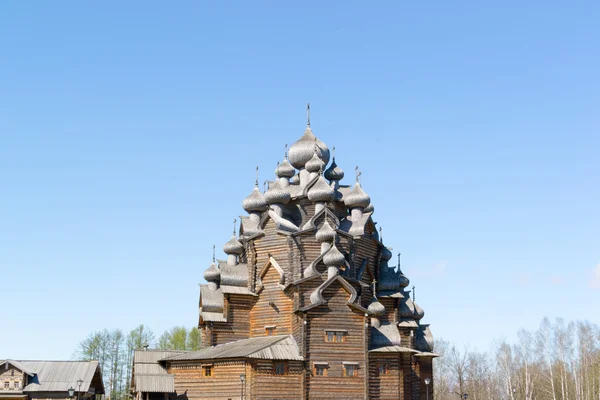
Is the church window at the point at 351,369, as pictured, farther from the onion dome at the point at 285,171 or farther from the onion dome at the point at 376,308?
the onion dome at the point at 285,171

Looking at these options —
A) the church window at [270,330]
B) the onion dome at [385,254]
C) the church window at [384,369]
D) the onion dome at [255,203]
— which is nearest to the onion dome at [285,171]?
the onion dome at [255,203]

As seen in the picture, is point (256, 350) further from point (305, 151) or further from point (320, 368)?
point (305, 151)

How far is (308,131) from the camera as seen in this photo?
4950 centimetres

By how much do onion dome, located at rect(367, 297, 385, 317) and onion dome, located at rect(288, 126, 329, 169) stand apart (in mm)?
11574

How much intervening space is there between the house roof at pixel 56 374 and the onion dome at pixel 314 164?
17.8 metres

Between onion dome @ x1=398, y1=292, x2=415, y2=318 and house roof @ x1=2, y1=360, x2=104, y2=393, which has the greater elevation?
onion dome @ x1=398, y1=292, x2=415, y2=318

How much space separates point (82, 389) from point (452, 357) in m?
52.5

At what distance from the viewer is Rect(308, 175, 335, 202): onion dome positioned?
43.5 metres

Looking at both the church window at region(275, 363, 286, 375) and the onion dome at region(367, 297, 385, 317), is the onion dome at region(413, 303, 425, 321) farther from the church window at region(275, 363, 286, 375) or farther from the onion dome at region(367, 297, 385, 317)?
the church window at region(275, 363, 286, 375)

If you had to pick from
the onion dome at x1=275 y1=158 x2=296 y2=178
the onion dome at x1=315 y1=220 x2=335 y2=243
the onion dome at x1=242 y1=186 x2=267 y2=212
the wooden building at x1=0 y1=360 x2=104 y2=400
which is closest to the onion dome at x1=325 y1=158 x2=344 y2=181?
the onion dome at x1=275 y1=158 x2=296 y2=178

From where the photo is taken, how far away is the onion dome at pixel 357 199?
145 ft

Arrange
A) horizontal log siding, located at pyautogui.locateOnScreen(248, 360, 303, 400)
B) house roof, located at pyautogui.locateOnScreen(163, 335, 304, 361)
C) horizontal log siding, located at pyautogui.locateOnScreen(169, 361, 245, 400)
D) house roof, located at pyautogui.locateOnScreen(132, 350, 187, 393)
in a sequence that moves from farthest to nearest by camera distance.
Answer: house roof, located at pyautogui.locateOnScreen(132, 350, 187, 393) < horizontal log siding, located at pyautogui.locateOnScreen(169, 361, 245, 400) < house roof, located at pyautogui.locateOnScreen(163, 335, 304, 361) < horizontal log siding, located at pyautogui.locateOnScreen(248, 360, 303, 400)

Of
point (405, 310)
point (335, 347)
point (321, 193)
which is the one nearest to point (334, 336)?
point (335, 347)

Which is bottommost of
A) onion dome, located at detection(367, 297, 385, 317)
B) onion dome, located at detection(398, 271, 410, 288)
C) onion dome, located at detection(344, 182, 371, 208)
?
onion dome, located at detection(367, 297, 385, 317)
